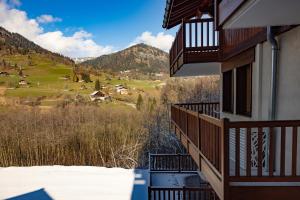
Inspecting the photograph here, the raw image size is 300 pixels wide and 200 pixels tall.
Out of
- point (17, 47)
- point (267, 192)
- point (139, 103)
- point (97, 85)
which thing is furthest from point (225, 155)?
point (17, 47)

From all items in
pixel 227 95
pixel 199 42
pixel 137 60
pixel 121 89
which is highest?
pixel 137 60

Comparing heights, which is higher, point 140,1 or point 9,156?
point 140,1

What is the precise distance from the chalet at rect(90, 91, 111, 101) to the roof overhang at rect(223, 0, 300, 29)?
19.0 m

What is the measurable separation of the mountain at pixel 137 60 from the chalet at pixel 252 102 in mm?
27998

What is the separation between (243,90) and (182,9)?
2778 millimetres

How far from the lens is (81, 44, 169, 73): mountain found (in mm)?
34969

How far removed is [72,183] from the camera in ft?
31.5

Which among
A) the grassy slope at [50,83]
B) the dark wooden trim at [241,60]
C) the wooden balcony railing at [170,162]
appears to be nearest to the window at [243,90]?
the dark wooden trim at [241,60]

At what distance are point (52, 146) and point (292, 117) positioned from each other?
11996 millimetres

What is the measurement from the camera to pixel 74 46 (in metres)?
78.2

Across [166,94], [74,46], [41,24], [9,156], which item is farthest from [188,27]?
[74,46]

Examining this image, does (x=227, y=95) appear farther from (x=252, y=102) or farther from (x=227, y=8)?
(x=227, y=8)

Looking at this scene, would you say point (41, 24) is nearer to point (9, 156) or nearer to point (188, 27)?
point (9, 156)

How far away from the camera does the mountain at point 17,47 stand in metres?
25.5
